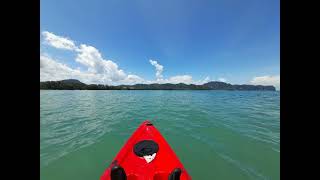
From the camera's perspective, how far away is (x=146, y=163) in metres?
3.89

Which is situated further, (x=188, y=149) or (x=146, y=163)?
(x=188, y=149)

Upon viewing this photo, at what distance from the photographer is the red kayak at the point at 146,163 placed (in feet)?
9.80

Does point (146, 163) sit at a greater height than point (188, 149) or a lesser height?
greater

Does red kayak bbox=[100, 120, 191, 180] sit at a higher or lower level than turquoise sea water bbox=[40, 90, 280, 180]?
higher

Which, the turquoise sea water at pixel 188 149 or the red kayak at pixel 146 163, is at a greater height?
the red kayak at pixel 146 163

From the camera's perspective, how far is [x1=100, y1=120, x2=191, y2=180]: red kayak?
2.99 metres

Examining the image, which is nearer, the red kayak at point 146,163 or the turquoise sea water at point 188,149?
the red kayak at point 146,163

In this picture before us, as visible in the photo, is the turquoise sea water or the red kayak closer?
the red kayak

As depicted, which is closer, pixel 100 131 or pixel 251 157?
pixel 251 157
